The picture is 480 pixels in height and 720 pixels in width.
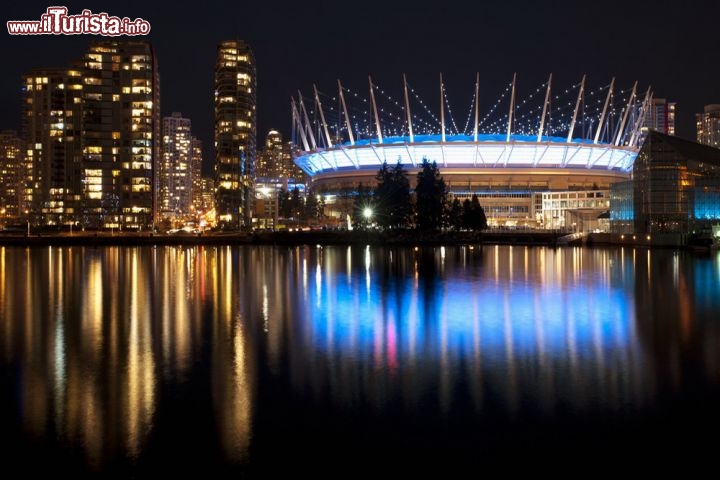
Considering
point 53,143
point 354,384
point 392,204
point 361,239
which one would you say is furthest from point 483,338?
point 53,143

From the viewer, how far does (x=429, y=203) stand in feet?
243

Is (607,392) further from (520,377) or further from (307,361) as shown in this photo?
(307,361)

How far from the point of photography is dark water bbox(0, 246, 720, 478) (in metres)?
8.27

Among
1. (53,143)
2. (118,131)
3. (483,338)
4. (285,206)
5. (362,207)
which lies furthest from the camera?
(53,143)

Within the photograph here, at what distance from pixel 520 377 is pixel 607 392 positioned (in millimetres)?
1491

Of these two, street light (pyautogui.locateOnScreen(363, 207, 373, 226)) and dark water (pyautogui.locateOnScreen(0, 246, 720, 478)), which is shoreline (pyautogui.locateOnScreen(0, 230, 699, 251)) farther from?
dark water (pyautogui.locateOnScreen(0, 246, 720, 478))

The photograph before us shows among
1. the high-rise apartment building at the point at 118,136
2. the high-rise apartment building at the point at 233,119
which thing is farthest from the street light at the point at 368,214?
the high-rise apartment building at the point at 233,119

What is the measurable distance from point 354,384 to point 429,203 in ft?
208

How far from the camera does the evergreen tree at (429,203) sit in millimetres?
74188

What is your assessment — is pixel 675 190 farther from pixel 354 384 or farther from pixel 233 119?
pixel 233 119

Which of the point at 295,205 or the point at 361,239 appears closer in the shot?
the point at 361,239

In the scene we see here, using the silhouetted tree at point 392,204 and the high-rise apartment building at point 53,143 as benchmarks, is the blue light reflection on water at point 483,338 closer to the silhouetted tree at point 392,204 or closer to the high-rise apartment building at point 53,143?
the silhouetted tree at point 392,204

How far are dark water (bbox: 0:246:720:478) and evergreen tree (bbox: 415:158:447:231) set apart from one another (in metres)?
50.7

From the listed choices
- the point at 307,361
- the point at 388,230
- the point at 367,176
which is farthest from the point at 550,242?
A: the point at 307,361
